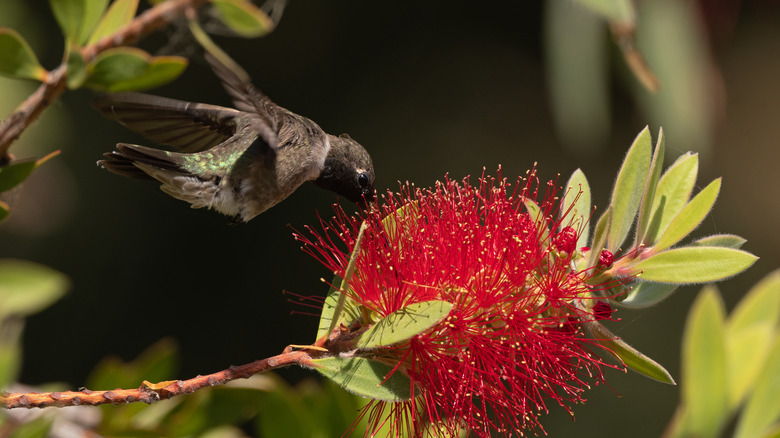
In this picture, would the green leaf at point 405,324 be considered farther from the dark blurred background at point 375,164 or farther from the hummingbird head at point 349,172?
the dark blurred background at point 375,164

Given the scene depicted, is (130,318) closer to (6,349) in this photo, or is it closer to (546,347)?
(6,349)

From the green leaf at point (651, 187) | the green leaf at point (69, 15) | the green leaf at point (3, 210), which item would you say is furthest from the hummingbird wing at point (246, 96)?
the green leaf at point (651, 187)

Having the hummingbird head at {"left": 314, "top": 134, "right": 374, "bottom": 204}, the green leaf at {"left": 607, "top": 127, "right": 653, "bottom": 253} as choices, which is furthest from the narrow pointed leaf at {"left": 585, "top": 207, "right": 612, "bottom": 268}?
the hummingbird head at {"left": 314, "top": 134, "right": 374, "bottom": 204}

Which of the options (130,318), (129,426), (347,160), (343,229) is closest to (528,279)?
(343,229)

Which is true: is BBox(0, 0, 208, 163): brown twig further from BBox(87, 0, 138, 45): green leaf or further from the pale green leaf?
the pale green leaf

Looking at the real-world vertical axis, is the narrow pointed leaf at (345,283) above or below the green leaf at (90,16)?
below

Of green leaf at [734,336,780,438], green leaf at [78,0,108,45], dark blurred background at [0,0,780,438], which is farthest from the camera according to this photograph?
dark blurred background at [0,0,780,438]
